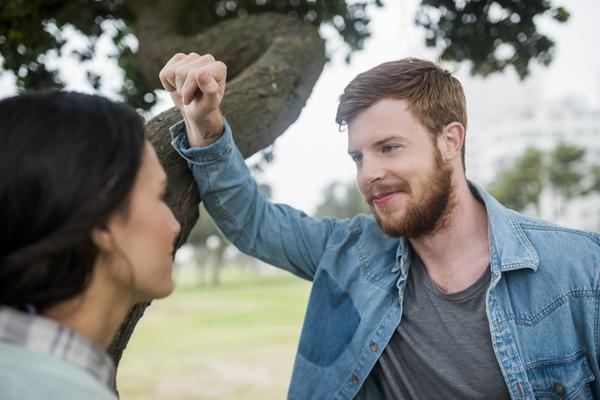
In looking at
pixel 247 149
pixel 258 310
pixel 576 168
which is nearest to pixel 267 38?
pixel 247 149

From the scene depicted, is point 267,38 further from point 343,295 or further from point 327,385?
point 327,385

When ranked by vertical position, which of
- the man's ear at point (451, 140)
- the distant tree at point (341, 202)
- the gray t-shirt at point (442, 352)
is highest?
the man's ear at point (451, 140)

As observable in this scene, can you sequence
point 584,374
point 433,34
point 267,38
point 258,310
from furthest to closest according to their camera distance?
1. point 258,310
2. point 433,34
3. point 267,38
4. point 584,374

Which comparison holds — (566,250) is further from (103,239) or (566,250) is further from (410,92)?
(103,239)

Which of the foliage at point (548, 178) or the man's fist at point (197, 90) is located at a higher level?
the man's fist at point (197, 90)

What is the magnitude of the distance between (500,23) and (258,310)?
116 ft

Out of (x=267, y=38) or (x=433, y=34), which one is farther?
(x=433, y=34)

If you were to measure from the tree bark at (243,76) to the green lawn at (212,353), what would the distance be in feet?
38.0

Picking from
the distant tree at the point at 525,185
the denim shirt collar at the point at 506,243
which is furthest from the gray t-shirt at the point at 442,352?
the distant tree at the point at 525,185

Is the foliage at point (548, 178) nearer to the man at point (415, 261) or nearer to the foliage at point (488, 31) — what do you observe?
the foliage at point (488, 31)

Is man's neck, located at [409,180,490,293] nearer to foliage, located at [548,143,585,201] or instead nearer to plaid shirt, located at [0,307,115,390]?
plaid shirt, located at [0,307,115,390]

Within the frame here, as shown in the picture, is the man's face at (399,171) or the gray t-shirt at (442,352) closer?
the gray t-shirt at (442,352)

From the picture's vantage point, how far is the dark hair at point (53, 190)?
1.34 metres

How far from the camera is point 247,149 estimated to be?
325 cm
